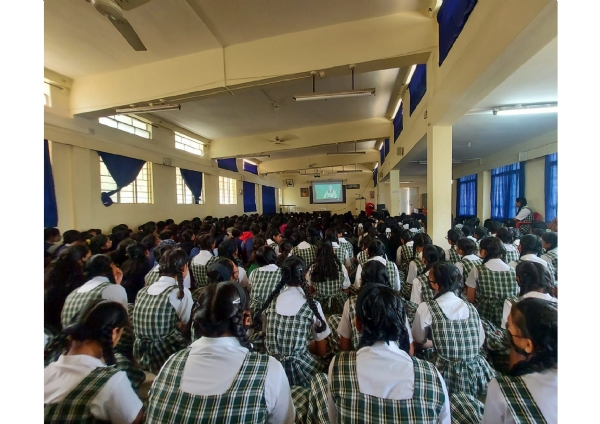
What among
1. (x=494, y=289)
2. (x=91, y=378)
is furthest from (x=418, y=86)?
(x=91, y=378)

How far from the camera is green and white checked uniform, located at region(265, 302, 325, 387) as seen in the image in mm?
1648

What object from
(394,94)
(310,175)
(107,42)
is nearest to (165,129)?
(107,42)

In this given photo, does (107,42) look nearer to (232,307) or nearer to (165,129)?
(165,129)

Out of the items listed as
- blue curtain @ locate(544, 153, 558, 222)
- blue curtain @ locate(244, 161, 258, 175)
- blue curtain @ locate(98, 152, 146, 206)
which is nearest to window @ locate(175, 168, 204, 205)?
blue curtain @ locate(98, 152, 146, 206)

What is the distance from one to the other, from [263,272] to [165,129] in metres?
6.50

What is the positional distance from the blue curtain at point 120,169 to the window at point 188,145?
1859mm

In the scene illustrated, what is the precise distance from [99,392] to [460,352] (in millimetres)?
1718

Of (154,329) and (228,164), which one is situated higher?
(228,164)

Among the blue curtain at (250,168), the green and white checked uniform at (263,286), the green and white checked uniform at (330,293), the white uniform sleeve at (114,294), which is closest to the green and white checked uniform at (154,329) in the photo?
the white uniform sleeve at (114,294)

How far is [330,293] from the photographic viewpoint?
279 centimetres

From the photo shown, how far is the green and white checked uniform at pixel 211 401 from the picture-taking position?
85 centimetres

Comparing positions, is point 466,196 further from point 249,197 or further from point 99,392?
point 99,392

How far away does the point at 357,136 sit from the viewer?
25.7 feet
